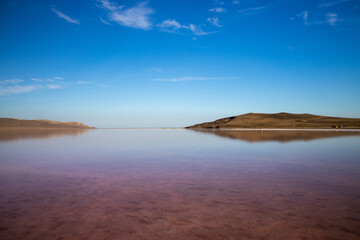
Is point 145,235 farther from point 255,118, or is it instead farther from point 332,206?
point 255,118

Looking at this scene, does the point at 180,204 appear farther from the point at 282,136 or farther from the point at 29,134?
the point at 29,134

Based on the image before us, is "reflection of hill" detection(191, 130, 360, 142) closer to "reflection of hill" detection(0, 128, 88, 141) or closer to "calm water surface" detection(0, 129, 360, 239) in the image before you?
"calm water surface" detection(0, 129, 360, 239)

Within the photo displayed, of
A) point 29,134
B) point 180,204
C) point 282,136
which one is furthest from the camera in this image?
point 29,134

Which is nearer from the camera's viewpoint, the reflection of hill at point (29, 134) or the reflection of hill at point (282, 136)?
the reflection of hill at point (282, 136)

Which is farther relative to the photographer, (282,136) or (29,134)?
Answer: (29,134)

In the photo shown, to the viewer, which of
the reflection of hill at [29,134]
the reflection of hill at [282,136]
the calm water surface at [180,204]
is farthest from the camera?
the reflection of hill at [29,134]

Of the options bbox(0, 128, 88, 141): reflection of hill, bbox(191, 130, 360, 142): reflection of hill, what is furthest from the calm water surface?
bbox(0, 128, 88, 141): reflection of hill

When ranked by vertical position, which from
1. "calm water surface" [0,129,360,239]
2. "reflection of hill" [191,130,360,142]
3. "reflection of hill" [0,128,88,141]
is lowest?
"calm water surface" [0,129,360,239]

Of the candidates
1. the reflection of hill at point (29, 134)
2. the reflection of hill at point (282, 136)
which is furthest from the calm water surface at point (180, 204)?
the reflection of hill at point (29, 134)

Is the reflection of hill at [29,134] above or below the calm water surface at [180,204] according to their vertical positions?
above

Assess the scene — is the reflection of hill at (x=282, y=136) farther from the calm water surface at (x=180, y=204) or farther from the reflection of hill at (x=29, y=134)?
the reflection of hill at (x=29, y=134)

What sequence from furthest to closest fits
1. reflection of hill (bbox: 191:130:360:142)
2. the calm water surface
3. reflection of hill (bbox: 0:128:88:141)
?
1. reflection of hill (bbox: 0:128:88:141)
2. reflection of hill (bbox: 191:130:360:142)
3. the calm water surface

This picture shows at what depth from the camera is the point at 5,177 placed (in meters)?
8.41

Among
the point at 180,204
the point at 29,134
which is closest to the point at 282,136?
the point at 180,204
